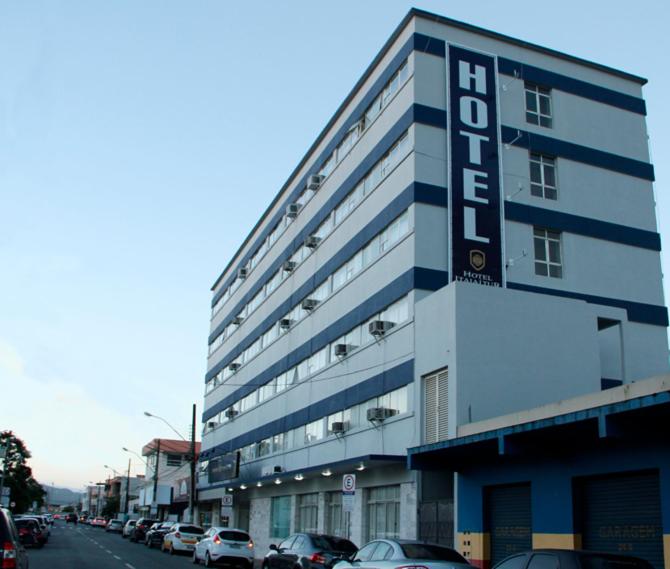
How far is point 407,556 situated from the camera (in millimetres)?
14039

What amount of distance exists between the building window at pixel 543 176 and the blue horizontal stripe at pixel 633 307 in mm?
3900

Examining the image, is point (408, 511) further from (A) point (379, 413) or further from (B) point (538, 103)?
(B) point (538, 103)

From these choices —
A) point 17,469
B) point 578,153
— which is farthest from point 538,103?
point 17,469

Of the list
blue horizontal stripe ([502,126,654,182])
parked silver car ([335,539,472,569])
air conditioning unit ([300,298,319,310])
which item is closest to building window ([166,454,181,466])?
air conditioning unit ([300,298,319,310])

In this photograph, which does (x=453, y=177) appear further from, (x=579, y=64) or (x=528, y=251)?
(x=579, y=64)

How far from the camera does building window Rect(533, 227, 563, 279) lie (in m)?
30.6

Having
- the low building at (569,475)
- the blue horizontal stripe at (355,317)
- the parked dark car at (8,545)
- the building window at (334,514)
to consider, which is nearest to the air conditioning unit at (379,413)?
the blue horizontal stripe at (355,317)

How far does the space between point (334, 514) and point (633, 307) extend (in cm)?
1437

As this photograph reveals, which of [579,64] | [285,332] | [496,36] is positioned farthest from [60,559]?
[579,64]

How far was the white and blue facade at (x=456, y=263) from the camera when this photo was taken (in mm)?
25266

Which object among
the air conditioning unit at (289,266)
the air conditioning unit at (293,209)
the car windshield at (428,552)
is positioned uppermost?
the air conditioning unit at (293,209)

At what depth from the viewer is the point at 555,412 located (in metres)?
18.8

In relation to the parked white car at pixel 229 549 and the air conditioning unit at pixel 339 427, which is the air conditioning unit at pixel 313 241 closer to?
the air conditioning unit at pixel 339 427

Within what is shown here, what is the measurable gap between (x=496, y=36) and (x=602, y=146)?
6.17 meters
